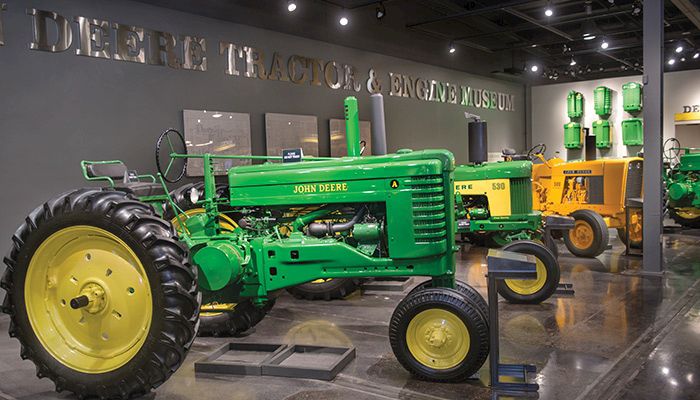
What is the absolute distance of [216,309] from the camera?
4.39 m

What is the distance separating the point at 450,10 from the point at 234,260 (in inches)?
333

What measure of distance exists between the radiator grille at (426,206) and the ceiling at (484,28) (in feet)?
13.9

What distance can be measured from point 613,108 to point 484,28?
3.28 m

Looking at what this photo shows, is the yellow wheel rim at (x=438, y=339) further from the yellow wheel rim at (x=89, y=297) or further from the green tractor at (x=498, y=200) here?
the green tractor at (x=498, y=200)

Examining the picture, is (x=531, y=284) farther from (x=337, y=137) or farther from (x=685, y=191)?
(x=685, y=191)

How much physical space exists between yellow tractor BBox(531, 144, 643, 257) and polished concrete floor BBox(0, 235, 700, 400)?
43.4 inches

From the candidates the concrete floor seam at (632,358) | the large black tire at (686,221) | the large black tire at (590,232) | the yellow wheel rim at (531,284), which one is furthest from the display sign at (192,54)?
the concrete floor seam at (632,358)

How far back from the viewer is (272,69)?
771 cm

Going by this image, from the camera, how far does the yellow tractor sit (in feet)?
23.3

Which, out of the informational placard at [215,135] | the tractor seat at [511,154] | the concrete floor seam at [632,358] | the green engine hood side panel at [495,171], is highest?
the informational placard at [215,135]

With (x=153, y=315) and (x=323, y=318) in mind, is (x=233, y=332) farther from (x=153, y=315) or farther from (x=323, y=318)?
(x=153, y=315)

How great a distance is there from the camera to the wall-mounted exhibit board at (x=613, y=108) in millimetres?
12211

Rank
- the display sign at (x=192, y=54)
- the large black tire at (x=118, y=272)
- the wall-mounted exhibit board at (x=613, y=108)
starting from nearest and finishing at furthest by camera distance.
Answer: the large black tire at (x=118, y=272) → the display sign at (x=192, y=54) → the wall-mounted exhibit board at (x=613, y=108)

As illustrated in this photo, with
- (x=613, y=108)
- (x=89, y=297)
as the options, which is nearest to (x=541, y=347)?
(x=89, y=297)
